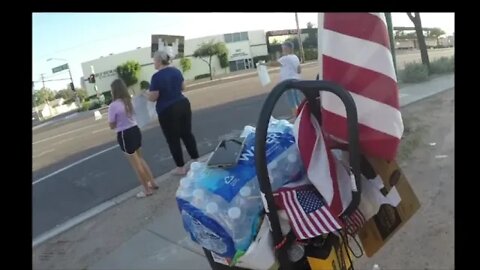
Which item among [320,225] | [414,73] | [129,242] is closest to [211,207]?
[320,225]

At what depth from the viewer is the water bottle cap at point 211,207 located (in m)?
1.46

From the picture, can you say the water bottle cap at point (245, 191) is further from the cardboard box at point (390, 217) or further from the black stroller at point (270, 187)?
the cardboard box at point (390, 217)

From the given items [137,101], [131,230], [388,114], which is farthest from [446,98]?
[388,114]

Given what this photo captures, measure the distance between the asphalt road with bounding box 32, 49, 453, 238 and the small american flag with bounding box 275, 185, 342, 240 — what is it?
124 cm

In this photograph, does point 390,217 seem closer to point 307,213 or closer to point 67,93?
point 307,213

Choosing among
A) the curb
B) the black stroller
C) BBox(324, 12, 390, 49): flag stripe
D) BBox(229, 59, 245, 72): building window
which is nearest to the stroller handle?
the black stroller

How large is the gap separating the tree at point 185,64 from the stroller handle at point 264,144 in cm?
420

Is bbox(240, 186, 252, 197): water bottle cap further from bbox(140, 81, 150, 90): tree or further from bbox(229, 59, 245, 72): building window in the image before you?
bbox(140, 81, 150, 90): tree

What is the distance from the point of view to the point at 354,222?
1.54 m

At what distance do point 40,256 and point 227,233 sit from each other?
10.2ft

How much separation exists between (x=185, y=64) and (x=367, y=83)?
465 cm
